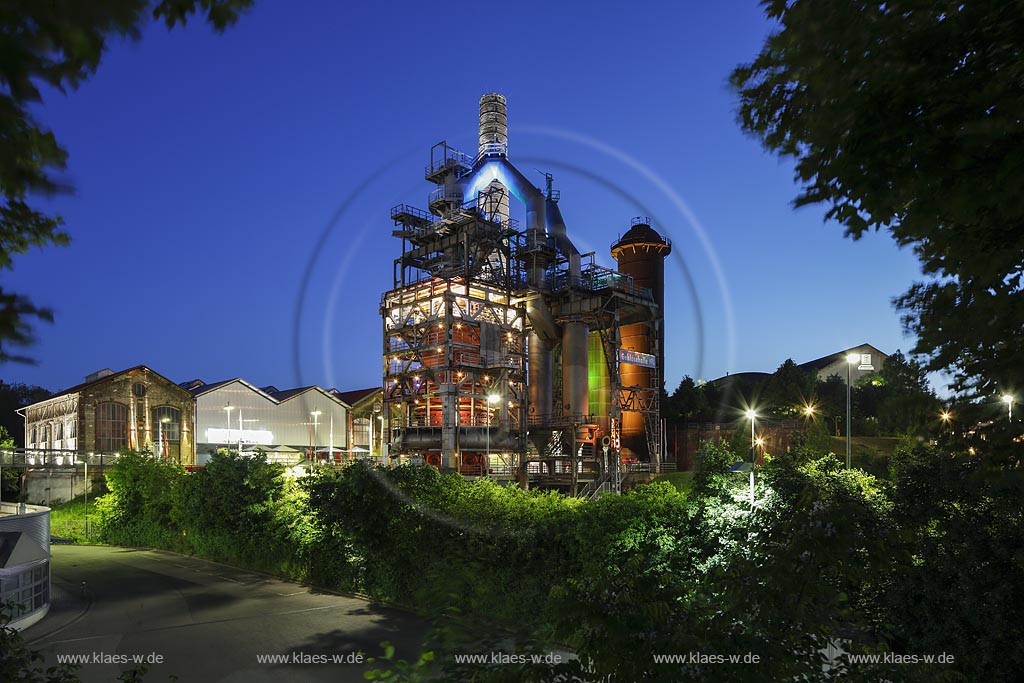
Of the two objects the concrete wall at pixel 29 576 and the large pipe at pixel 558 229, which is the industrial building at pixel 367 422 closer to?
the large pipe at pixel 558 229

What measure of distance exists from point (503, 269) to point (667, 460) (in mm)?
27479

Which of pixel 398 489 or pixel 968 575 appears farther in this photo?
pixel 398 489

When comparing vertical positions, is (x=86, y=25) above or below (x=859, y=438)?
above

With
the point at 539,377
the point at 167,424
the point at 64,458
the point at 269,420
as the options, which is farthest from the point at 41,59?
the point at 269,420

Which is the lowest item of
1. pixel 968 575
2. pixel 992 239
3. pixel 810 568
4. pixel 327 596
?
pixel 327 596

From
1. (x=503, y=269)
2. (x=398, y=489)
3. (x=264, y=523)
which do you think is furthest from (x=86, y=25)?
(x=503, y=269)

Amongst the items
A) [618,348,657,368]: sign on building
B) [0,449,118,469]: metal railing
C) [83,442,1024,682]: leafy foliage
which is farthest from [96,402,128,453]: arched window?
[618,348,657,368]: sign on building

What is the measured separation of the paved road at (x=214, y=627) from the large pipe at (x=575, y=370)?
1800 inches

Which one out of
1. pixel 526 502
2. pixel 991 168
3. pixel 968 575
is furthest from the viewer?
pixel 526 502

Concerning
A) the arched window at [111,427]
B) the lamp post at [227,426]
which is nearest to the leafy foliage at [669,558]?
the arched window at [111,427]

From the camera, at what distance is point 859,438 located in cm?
6222

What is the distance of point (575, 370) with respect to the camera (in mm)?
76250

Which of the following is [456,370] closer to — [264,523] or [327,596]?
[264,523]

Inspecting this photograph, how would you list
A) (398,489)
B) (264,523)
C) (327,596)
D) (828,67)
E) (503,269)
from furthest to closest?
1. (503,269)
2. (264,523)
3. (327,596)
4. (398,489)
5. (828,67)
